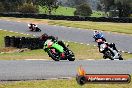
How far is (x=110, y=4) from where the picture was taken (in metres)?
96.4

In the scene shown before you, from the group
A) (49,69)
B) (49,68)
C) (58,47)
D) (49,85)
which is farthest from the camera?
(58,47)

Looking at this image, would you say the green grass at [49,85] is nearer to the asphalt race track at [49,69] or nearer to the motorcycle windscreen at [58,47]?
the asphalt race track at [49,69]

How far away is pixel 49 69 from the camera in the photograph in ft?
39.2

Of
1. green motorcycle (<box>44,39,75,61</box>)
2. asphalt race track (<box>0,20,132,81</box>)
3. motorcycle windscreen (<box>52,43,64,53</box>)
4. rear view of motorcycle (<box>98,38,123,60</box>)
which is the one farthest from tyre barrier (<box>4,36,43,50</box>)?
asphalt race track (<box>0,20,132,81</box>)

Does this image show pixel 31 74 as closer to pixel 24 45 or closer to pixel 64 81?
pixel 64 81

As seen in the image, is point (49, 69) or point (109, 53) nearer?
point (49, 69)

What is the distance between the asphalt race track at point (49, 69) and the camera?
35.2ft

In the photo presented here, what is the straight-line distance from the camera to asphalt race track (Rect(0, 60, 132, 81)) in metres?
10.7

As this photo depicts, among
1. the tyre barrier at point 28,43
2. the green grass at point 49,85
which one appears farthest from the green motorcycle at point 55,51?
the tyre barrier at point 28,43

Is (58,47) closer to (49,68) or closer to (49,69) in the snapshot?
(49,68)

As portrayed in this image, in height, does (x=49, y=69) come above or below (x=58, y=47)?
above

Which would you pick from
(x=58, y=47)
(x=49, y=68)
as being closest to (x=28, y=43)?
(x=58, y=47)

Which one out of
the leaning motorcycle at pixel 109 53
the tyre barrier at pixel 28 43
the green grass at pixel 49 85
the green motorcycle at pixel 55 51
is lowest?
the tyre barrier at pixel 28 43

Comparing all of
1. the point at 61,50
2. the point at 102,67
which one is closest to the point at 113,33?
the point at 61,50
